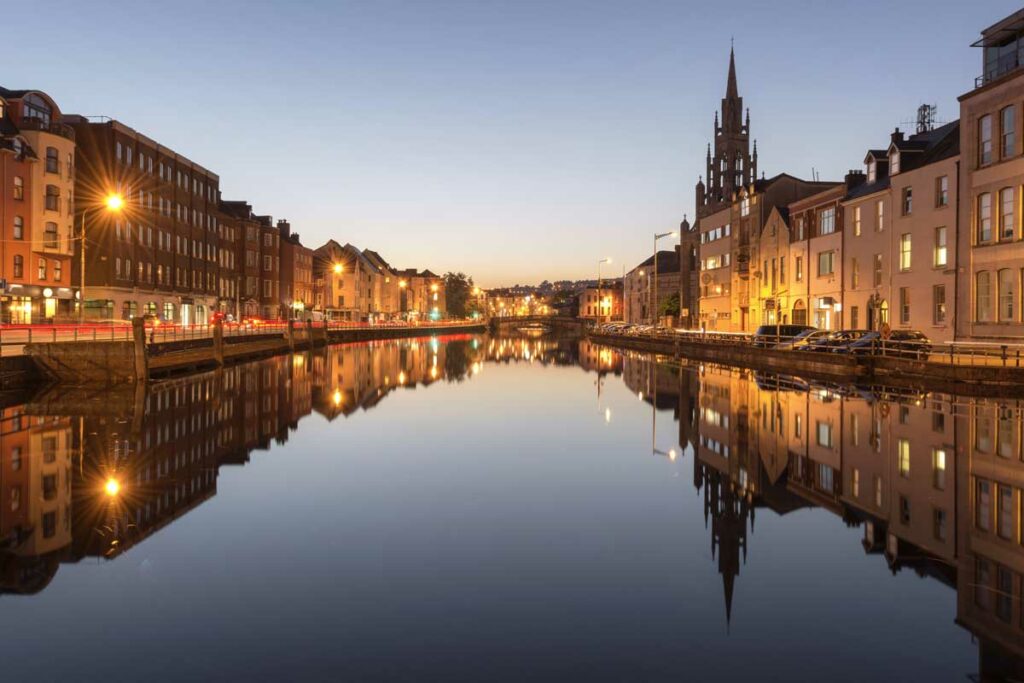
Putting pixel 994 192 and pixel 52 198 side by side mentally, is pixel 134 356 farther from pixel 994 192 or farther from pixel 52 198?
pixel 994 192

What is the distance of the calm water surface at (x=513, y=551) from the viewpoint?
284 inches

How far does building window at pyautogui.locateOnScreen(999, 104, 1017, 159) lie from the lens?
1486 inches

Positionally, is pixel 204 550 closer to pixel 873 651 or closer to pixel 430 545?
pixel 430 545

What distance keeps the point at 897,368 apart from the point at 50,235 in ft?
196

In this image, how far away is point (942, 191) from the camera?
148 ft

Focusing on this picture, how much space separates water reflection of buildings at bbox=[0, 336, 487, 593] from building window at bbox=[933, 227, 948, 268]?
106ft

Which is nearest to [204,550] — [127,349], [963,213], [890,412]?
[890,412]

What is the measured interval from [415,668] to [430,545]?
4.09m

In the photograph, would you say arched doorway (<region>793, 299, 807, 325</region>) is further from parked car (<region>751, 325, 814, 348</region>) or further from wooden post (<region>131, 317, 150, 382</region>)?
wooden post (<region>131, 317, 150, 382</region>)

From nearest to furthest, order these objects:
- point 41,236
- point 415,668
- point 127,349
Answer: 1. point 415,668
2. point 127,349
3. point 41,236

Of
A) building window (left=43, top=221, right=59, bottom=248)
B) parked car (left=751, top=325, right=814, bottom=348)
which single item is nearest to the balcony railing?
parked car (left=751, top=325, right=814, bottom=348)

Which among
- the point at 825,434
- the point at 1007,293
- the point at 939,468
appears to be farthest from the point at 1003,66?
the point at 939,468

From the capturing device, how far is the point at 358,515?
12.9 metres

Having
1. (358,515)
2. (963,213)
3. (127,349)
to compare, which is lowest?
(358,515)
